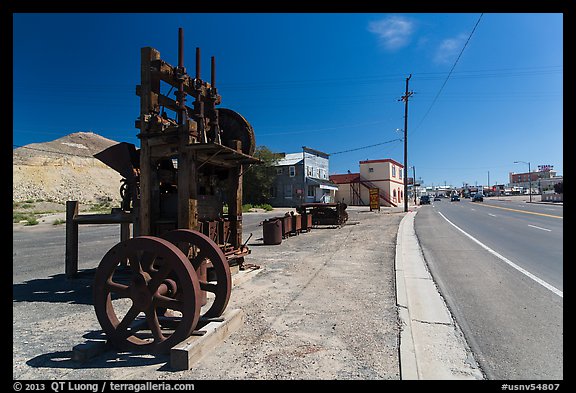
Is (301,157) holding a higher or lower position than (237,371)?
higher

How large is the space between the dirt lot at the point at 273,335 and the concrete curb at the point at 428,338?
135mm

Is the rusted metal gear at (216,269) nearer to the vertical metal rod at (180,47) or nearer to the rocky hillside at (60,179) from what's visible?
the vertical metal rod at (180,47)

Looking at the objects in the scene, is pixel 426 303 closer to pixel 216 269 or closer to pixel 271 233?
pixel 216 269

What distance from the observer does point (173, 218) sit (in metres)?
6.54

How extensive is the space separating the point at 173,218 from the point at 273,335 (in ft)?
10.2

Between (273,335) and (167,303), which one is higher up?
(167,303)

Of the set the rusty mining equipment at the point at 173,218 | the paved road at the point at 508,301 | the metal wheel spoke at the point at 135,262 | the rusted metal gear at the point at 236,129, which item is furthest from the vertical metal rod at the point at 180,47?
the paved road at the point at 508,301

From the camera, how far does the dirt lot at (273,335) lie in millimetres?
3398

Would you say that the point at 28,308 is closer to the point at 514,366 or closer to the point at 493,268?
the point at 514,366

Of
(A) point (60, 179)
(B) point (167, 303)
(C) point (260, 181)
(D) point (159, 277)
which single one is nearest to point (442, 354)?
(B) point (167, 303)

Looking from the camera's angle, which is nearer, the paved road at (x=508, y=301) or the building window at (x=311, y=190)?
the paved road at (x=508, y=301)

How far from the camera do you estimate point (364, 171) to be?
64375 millimetres

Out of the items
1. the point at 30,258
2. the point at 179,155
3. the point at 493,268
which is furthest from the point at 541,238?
the point at 30,258
